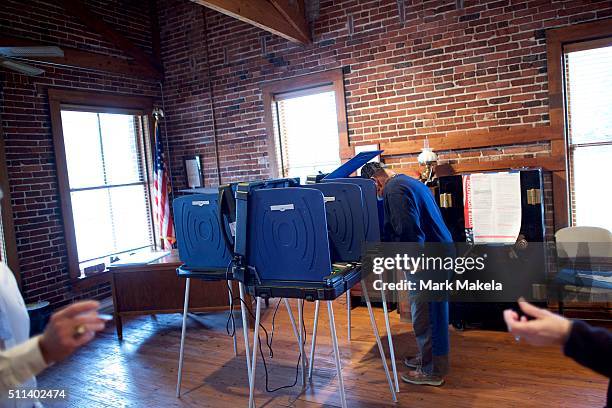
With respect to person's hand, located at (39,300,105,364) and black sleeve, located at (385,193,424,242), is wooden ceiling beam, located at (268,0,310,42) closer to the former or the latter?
black sleeve, located at (385,193,424,242)

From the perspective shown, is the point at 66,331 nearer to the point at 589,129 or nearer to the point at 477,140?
the point at 477,140

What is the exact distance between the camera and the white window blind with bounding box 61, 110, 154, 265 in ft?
18.6

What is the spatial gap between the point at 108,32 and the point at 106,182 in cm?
182

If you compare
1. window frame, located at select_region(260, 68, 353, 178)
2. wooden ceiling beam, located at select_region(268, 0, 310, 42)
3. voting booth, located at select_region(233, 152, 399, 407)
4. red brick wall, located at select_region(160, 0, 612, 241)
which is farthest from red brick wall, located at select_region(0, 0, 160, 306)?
voting booth, located at select_region(233, 152, 399, 407)

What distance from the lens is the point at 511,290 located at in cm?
442

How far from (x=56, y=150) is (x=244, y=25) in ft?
8.71

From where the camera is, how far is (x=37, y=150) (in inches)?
205

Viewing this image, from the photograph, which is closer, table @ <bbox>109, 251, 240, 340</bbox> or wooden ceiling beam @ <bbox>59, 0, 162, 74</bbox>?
table @ <bbox>109, 251, 240, 340</bbox>

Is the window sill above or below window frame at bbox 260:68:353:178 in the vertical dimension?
below

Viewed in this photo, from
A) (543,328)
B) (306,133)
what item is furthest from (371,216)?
(306,133)

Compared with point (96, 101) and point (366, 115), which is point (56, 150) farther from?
point (366, 115)

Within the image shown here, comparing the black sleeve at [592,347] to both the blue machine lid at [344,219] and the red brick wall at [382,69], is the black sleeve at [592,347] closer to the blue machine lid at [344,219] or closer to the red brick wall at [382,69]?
the blue machine lid at [344,219]

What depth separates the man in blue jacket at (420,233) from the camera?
3117 millimetres

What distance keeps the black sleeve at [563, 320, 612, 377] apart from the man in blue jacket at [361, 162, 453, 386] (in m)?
1.89
